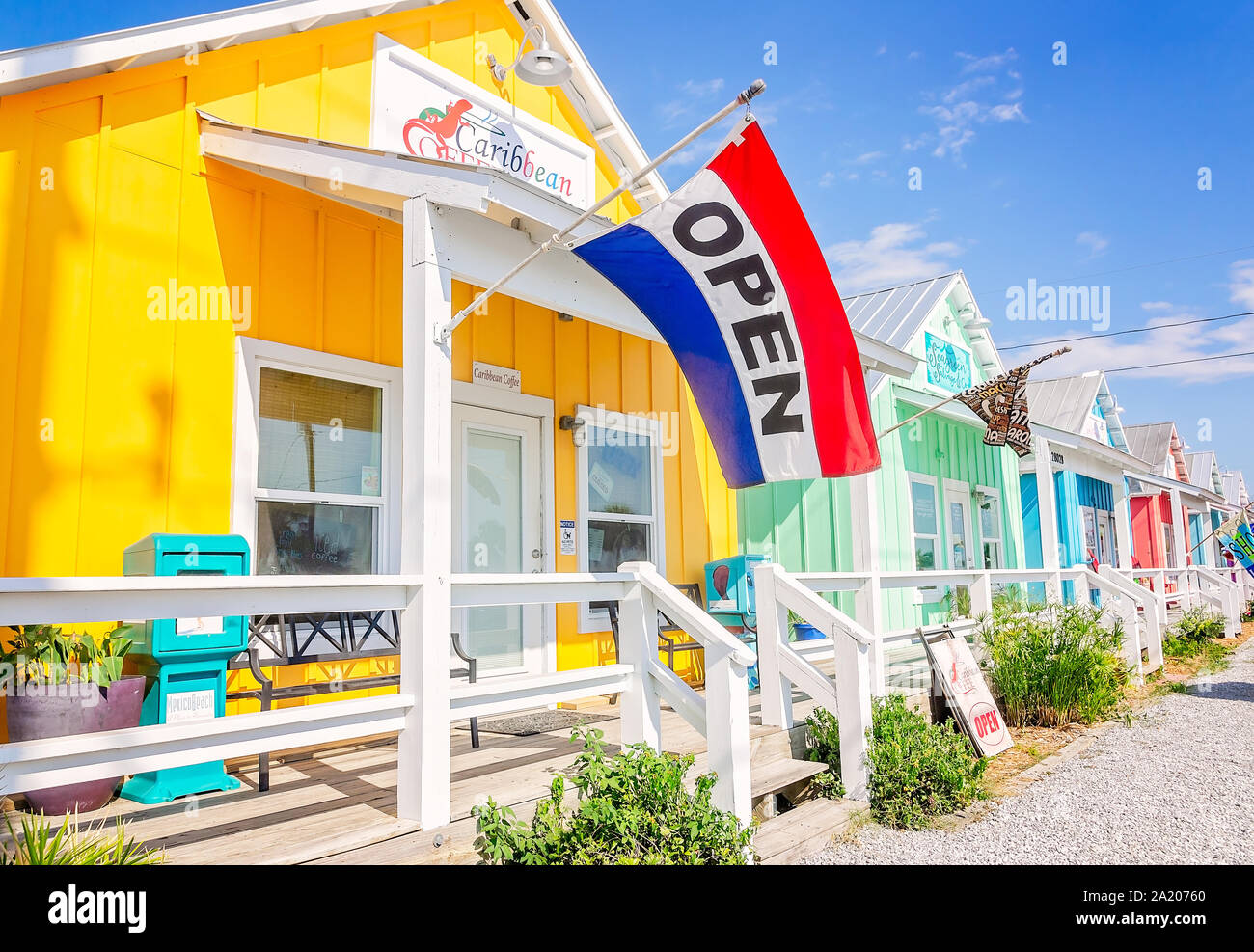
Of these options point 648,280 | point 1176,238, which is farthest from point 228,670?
point 1176,238

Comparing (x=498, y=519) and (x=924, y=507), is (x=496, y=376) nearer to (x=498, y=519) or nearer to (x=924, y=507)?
(x=498, y=519)

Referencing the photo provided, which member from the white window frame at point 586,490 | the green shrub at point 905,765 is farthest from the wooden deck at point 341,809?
the white window frame at point 586,490

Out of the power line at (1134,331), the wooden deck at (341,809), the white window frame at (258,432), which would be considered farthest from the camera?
the power line at (1134,331)

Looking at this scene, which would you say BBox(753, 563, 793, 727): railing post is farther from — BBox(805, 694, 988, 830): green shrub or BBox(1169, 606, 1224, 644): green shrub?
BBox(1169, 606, 1224, 644): green shrub

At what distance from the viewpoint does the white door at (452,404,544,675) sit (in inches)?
236

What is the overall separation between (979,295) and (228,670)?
12.9 meters

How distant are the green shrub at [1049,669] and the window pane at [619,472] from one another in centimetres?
332

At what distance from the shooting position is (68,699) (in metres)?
3.33

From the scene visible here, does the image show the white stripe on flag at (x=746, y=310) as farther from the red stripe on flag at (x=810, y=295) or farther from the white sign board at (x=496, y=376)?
the white sign board at (x=496, y=376)

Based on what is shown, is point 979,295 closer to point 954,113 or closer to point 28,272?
point 954,113

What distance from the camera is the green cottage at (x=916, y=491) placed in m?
8.80

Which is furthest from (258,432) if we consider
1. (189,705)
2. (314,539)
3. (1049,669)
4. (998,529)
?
(998,529)

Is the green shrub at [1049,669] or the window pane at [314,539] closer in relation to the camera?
the window pane at [314,539]

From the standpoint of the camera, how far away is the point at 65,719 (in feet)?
10.9
